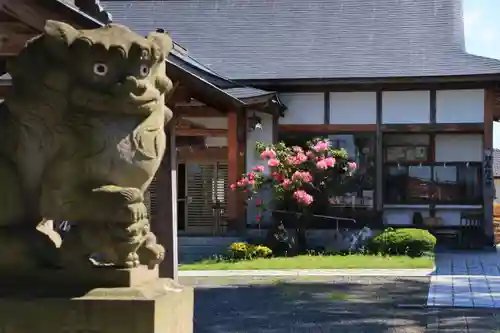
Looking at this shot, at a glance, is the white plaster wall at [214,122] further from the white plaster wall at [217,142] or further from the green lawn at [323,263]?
the green lawn at [323,263]

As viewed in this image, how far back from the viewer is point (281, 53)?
23.0 meters

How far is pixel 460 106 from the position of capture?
2070cm

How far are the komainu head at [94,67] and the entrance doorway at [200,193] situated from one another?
19.3 metres

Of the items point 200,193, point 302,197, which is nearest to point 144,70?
point 302,197

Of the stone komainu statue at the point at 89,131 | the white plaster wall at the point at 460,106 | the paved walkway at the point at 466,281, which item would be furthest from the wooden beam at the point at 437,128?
the stone komainu statue at the point at 89,131

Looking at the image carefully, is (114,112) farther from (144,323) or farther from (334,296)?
(334,296)

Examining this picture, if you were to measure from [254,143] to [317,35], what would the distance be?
477 cm

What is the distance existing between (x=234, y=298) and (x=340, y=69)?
10.9m

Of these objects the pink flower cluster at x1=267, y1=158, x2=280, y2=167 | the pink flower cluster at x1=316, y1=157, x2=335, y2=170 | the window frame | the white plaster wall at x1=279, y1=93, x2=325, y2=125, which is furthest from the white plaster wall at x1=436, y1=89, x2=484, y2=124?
the pink flower cluster at x1=267, y1=158, x2=280, y2=167

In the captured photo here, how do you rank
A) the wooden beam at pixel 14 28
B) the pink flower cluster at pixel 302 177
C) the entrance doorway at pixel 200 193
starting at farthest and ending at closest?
the entrance doorway at pixel 200 193 < the pink flower cluster at pixel 302 177 < the wooden beam at pixel 14 28

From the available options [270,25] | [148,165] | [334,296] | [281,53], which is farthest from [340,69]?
[148,165]

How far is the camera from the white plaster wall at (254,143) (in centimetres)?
2075

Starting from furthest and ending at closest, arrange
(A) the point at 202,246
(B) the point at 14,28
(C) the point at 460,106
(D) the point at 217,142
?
1. (D) the point at 217,142
2. (C) the point at 460,106
3. (A) the point at 202,246
4. (B) the point at 14,28

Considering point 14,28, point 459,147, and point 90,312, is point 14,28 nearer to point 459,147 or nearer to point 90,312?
point 90,312
